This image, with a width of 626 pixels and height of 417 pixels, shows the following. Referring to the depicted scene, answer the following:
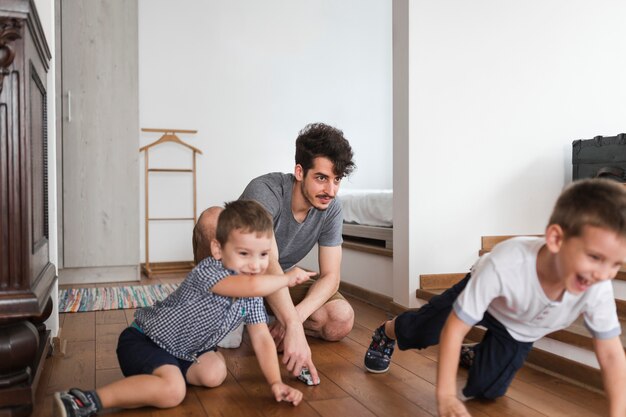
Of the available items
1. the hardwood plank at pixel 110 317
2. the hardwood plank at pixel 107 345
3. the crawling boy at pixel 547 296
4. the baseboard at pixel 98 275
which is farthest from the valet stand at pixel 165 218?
the crawling boy at pixel 547 296

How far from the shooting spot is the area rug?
10.7 ft

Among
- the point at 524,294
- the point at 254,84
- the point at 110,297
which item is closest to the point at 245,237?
the point at 524,294

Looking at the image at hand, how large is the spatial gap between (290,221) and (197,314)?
72cm

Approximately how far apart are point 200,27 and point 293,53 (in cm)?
89

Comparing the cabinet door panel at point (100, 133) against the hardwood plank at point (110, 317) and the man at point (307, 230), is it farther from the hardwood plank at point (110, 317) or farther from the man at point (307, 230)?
the man at point (307, 230)

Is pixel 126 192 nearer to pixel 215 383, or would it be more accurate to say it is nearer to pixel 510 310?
pixel 215 383

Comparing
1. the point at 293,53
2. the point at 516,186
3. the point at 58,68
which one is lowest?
the point at 516,186

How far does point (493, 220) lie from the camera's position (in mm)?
2953

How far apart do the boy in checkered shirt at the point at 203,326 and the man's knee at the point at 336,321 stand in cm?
68

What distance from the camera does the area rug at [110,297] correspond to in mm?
3256

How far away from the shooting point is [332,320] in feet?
8.04

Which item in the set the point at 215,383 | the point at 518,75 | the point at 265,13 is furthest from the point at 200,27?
the point at 215,383

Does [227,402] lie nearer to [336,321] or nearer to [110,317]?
[336,321]

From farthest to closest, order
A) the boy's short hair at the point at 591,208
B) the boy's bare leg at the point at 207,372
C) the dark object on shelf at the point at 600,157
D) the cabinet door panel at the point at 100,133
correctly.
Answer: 1. the cabinet door panel at the point at 100,133
2. the dark object on shelf at the point at 600,157
3. the boy's bare leg at the point at 207,372
4. the boy's short hair at the point at 591,208
